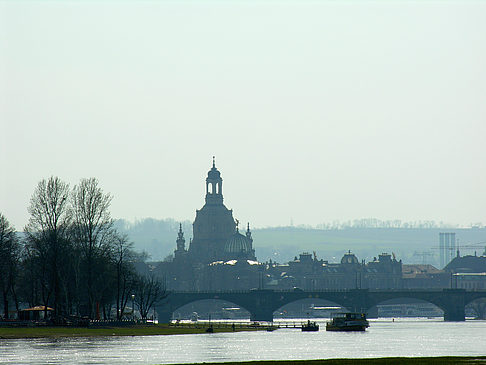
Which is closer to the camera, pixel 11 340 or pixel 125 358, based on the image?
pixel 125 358

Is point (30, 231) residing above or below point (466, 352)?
above

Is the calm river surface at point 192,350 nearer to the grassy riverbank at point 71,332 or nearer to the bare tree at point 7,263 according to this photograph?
the grassy riverbank at point 71,332

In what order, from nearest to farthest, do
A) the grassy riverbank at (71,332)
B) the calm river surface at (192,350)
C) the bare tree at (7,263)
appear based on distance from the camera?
the calm river surface at (192,350) → the grassy riverbank at (71,332) → the bare tree at (7,263)

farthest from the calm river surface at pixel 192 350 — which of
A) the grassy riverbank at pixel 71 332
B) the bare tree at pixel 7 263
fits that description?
the bare tree at pixel 7 263

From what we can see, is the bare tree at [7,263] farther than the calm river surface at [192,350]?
Yes

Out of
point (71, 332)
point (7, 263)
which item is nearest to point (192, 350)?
point (71, 332)

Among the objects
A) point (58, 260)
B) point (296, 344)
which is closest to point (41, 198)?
point (58, 260)

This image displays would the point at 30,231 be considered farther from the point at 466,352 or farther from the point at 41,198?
the point at 466,352

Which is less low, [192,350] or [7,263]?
[7,263]

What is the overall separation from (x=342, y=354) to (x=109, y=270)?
53305 millimetres

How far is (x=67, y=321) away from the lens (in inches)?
5792

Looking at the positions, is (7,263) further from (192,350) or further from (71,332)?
(192,350)

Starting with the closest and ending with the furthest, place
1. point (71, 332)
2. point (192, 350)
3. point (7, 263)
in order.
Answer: point (192, 350) → point (71, 332) → point (7, 263)

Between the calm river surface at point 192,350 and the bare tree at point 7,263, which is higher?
the bare tree at point 7,263
